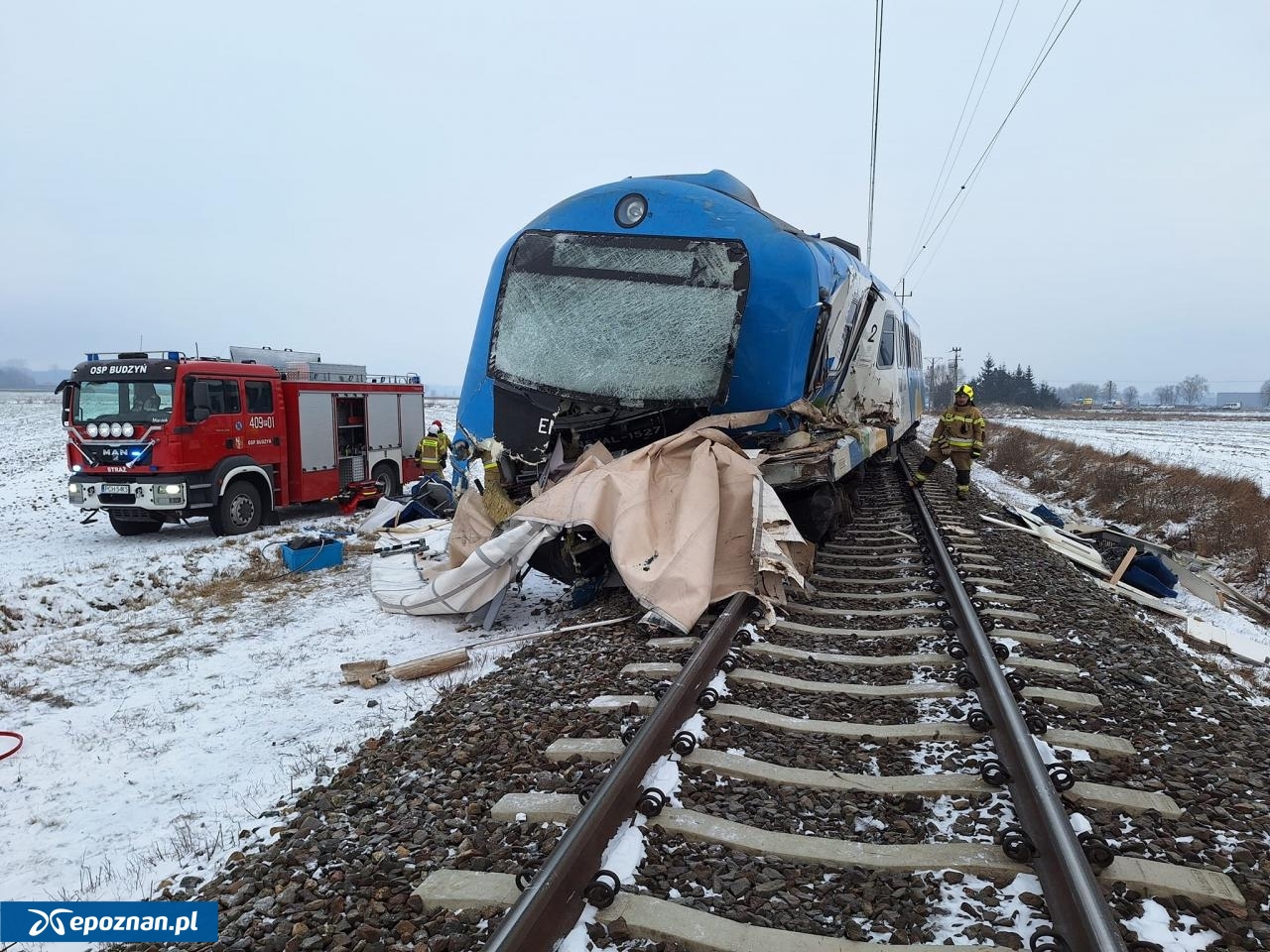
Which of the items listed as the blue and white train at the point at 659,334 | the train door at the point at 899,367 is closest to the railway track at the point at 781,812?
the blue and white train at the point at 659,334

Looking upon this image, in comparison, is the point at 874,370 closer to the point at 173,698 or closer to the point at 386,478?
the point at 173,698

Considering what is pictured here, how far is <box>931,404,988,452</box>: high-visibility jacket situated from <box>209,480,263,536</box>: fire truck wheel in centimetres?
1032

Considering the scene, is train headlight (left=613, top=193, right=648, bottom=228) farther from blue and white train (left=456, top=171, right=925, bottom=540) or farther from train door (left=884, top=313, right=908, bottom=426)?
train door (left=884, top=313, right=908, bottom=426)

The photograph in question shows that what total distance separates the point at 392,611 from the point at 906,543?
16.8 ft

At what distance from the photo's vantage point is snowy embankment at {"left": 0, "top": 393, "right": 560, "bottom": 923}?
322 centimetres

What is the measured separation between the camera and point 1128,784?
2.92 metres

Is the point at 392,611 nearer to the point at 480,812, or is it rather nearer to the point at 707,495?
the point at 707,495

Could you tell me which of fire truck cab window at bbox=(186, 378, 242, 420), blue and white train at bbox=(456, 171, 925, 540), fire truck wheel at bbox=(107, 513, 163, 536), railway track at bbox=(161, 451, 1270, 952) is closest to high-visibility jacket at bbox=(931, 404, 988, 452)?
blue and white train at bbox=(456, 171, 925, 540)

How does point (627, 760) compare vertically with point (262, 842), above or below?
above

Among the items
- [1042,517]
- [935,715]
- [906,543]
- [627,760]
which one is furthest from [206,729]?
[1042,517]

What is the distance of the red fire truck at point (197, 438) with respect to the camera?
1046 cm

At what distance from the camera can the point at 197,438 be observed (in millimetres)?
10750

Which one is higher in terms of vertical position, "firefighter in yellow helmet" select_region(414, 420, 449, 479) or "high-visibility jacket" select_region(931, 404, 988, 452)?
"high-visibility jacket" select_region(931, 404, 988, 452)

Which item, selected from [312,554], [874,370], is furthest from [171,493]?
[874,370]
